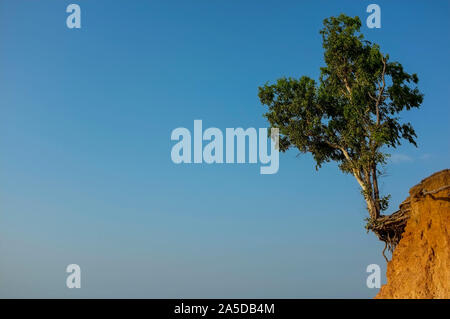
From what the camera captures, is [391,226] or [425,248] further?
[391,226]

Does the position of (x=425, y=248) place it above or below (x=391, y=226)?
below

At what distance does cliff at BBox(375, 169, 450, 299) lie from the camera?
84.2ft

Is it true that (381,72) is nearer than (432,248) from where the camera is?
No

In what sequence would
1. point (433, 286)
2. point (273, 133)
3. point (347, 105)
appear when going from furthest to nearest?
point (273, 133) → point (347, 105) → point (433, 286)

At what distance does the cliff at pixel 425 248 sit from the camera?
84.2ft

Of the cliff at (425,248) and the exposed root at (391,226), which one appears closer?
the cliff at (425,248)

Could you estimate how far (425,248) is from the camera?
2678 centimetres

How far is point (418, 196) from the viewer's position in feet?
90.7

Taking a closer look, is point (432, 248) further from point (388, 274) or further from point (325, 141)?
point (325, 141)

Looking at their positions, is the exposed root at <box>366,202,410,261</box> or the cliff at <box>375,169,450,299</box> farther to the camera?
the exposed root at <box>366,202,410,261</box>

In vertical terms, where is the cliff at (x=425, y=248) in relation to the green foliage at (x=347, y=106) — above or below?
below

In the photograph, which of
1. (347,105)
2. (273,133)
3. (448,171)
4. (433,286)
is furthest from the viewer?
(273,133)
